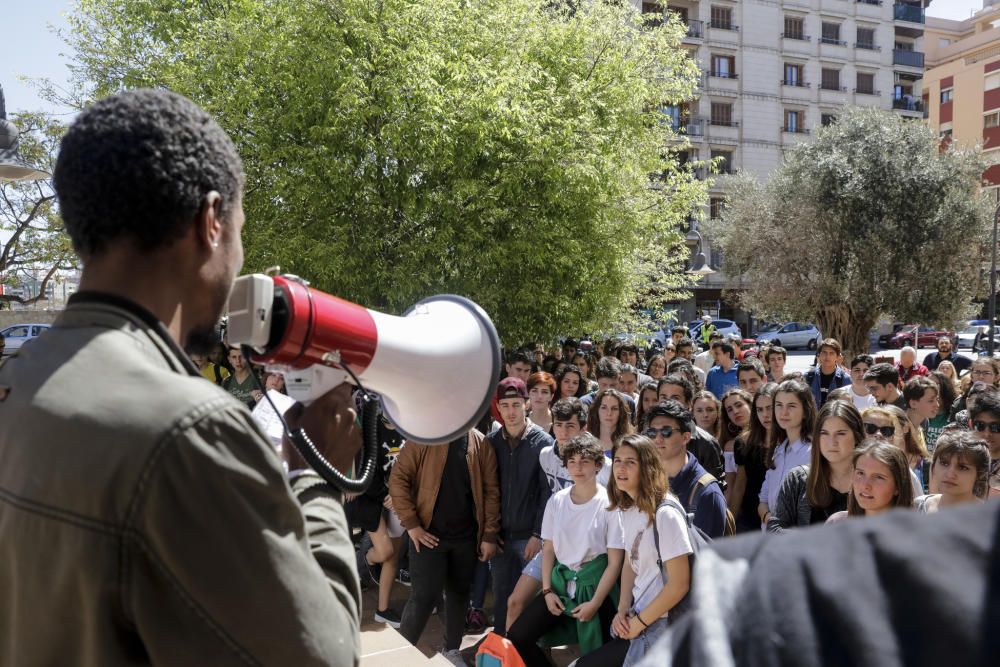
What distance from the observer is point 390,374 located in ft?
6.02

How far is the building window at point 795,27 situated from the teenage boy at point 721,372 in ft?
118

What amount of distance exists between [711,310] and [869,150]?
750 inches

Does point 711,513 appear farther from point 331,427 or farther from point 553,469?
point 331,427

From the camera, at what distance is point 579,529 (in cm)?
442

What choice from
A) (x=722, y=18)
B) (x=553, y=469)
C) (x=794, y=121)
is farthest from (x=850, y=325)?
(x=722, y=18)

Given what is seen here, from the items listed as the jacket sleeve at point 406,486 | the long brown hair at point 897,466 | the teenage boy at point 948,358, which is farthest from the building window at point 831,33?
the long brown hair at point 897,466

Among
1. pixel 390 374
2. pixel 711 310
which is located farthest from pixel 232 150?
pixel 711 310

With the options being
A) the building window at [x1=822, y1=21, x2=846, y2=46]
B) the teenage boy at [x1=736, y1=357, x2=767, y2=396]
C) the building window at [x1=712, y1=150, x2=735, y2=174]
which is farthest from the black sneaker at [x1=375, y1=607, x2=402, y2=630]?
the building window at [x1=822, y1=21, x2=846, y2=46]

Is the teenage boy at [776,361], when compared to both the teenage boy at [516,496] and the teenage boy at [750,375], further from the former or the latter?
the teenage boy at [516,496]

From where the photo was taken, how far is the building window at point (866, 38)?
4216 cm

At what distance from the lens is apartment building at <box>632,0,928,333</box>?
37938 mm

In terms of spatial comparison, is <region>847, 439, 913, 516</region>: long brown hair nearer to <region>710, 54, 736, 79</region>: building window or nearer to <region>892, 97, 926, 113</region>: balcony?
<region>710, 54, 736, 79</region>: building window

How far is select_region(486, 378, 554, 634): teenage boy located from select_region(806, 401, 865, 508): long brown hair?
1.67 meters

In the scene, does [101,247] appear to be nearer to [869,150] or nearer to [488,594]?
[488,594]
